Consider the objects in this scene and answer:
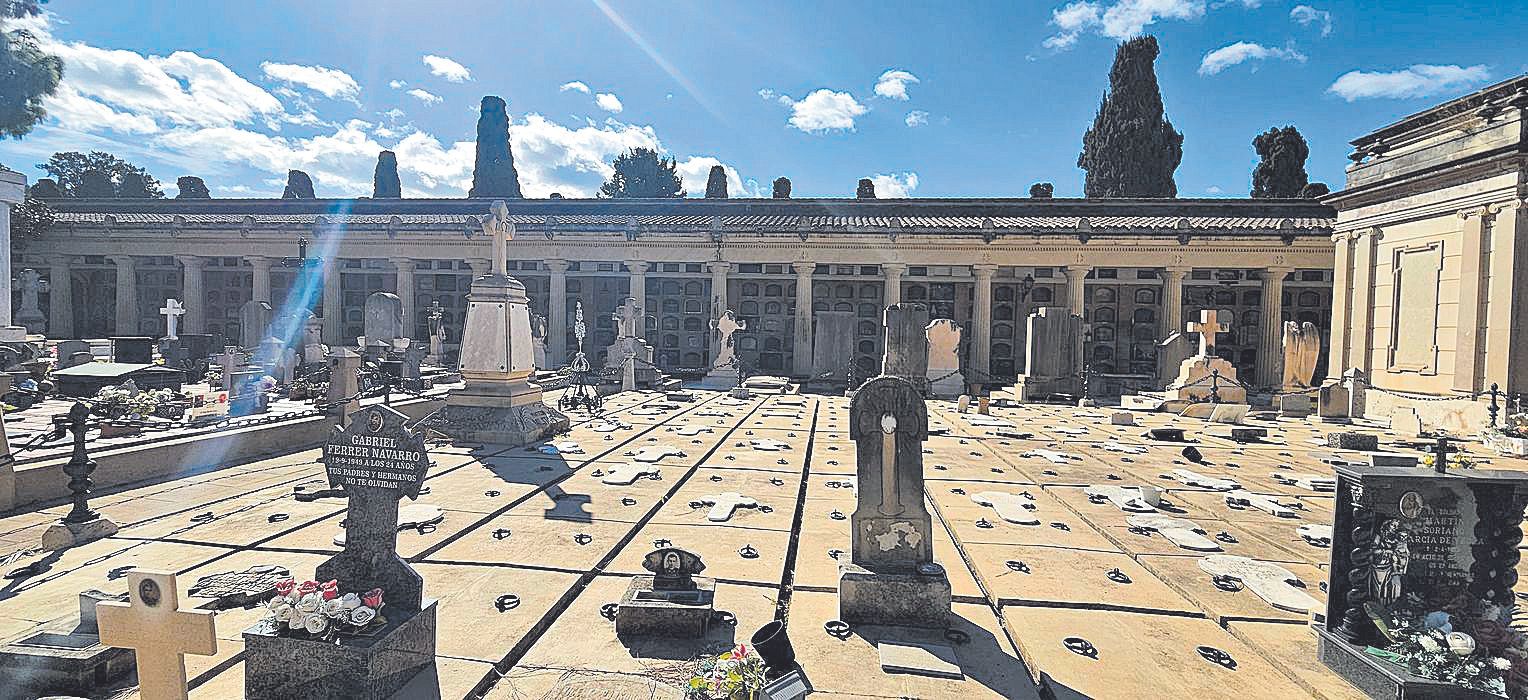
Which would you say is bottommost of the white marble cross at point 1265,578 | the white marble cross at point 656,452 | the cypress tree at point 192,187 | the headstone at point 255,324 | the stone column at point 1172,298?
the white marble cross at point 656,452

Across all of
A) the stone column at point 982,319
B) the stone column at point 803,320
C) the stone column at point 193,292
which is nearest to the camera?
the stone column at point 982,319

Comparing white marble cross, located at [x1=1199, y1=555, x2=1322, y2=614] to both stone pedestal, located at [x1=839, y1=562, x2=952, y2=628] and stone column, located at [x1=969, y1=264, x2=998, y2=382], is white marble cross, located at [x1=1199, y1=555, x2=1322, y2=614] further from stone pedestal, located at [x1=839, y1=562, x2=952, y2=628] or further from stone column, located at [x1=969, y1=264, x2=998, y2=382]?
stone column, located at [x1=969, y1=264, x2=998, y2=382]

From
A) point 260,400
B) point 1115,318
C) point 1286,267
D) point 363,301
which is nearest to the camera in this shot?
point 260,400

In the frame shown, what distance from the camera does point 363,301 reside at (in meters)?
29.7

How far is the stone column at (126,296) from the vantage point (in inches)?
1111

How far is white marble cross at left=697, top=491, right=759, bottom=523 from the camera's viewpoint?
607 cm

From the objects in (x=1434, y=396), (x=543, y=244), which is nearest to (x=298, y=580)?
(x=1434, y=396)

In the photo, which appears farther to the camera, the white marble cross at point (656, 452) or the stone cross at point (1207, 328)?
the stone cross at point (1207, 328)

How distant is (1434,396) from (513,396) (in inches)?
736

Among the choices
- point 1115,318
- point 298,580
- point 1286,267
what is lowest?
point 298,580

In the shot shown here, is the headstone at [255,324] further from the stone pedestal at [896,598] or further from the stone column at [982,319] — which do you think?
the stone column at [982,319]

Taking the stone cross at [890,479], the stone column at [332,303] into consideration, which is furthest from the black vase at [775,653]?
the stone column at [332,303]

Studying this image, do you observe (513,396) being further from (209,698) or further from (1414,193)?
(1414,193)

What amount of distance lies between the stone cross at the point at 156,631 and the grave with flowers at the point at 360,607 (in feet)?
0.76
